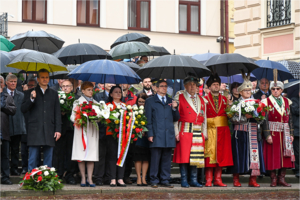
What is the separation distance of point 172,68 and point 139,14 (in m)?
14.5

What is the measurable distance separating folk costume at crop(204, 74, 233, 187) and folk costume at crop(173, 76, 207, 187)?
22cm

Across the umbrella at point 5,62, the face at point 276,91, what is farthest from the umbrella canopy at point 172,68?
the umbrella at point 5,62

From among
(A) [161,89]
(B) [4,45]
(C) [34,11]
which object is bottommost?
(A) [161,89]

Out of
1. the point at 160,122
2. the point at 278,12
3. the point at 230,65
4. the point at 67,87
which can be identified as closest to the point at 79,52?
the point at 67,87

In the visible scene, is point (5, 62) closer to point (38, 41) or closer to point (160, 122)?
point (160, 122)

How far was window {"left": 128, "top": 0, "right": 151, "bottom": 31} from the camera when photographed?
25422mm

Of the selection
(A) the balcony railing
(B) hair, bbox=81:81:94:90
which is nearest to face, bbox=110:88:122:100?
(B) hair, bbox=81:81:94:90

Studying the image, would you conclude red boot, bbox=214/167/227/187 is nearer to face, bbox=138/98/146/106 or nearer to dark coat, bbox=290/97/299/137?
face, bbox=138/98/146/106

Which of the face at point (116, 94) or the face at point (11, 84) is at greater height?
the face at point (11, 84)

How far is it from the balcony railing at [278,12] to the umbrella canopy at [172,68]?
8569mm

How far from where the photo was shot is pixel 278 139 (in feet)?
38.2

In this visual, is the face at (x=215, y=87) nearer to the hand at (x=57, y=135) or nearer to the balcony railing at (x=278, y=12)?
the hand at (x=57, y=135)

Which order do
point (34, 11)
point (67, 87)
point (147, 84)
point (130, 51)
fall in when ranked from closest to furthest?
point (67, 87), point (147, 84), point (130, 51), point (34, 11)

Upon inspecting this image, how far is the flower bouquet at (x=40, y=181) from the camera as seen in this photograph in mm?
9594
